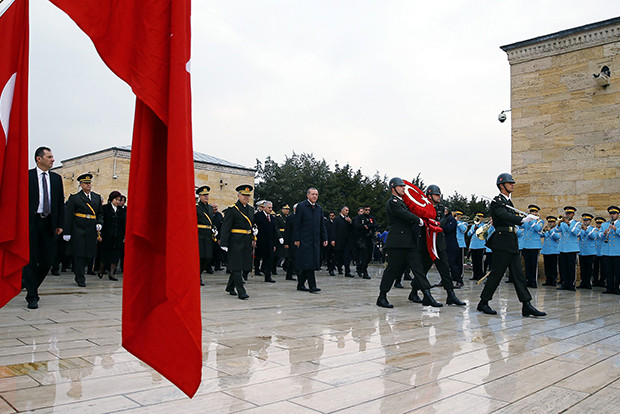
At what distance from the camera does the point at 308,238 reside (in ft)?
32.9

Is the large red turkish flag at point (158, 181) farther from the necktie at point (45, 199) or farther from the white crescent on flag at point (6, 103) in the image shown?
the necktie at point (45, 199)

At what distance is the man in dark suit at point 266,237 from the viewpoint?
1275 centimetres

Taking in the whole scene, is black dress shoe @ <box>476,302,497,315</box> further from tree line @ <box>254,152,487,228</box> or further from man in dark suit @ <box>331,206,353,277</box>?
tree line @ <box>254,152,487,228</box>

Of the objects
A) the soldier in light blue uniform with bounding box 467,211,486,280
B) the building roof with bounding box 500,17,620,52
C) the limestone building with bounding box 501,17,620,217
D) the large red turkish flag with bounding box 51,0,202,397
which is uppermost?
the building roof with bounding box 500,17,620,52

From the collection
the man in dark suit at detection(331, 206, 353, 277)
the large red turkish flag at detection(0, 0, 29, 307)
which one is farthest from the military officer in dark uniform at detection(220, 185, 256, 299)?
the large red turkish flag at detection(0, 0, 29, 307)

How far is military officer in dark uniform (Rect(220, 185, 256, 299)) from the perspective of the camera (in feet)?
28.3

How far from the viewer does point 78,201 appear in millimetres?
10094

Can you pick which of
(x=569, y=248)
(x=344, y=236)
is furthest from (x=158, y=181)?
(x=344, y=236)

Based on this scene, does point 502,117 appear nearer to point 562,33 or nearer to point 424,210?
point 562,33

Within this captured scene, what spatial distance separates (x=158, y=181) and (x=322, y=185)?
132ft

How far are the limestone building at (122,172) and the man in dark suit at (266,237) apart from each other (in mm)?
13279

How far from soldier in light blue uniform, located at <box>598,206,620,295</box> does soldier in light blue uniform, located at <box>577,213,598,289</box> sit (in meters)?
0.31

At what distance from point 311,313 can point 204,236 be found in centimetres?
460

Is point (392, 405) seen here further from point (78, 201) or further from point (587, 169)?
point (587, 169)
